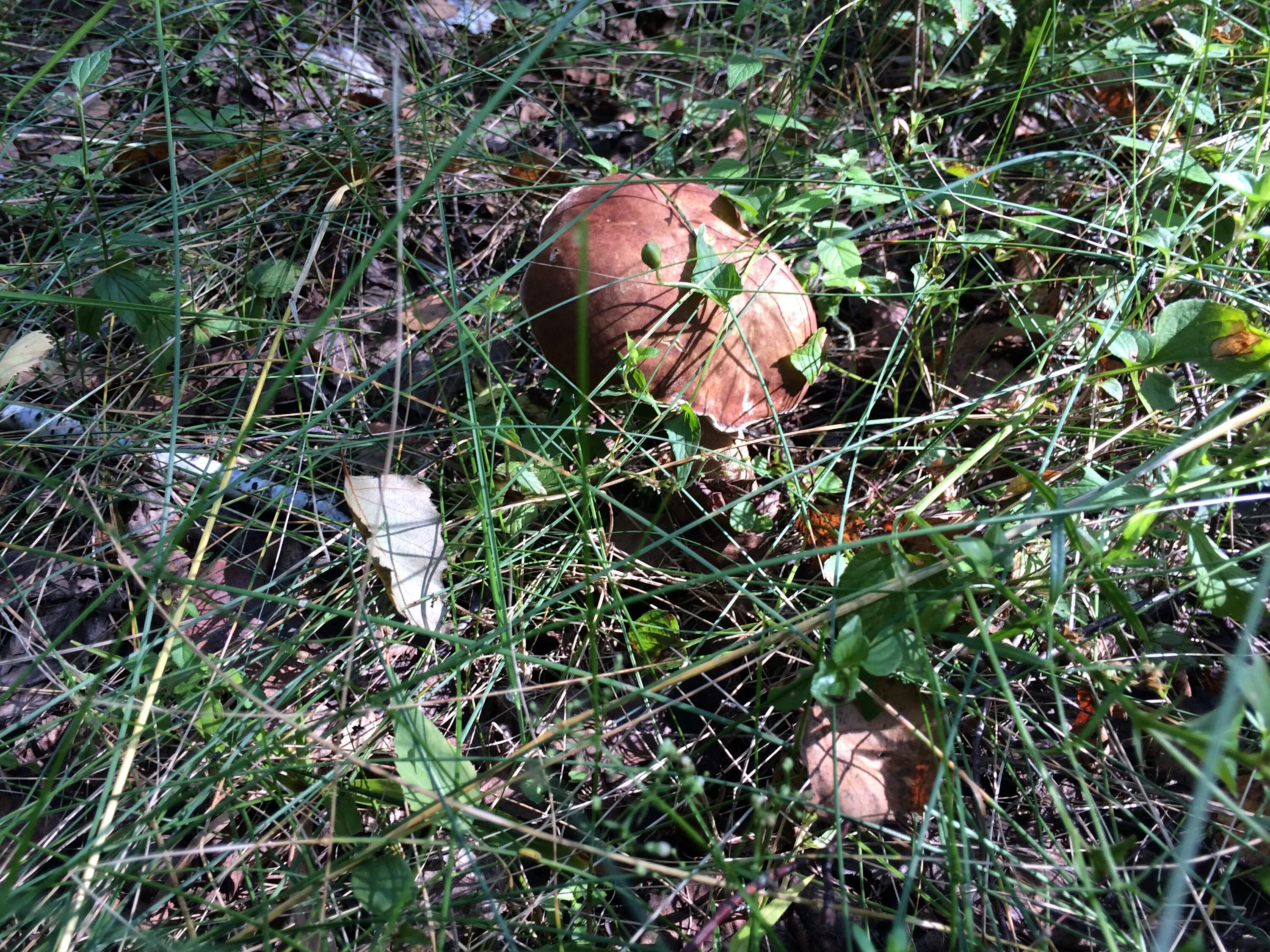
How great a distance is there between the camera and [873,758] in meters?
1.23

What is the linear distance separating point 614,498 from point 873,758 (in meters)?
0.65

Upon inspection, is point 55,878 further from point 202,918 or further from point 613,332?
point 613,332

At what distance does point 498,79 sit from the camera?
2.17 meters

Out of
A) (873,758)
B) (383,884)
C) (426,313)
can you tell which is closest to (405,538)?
(383,884)

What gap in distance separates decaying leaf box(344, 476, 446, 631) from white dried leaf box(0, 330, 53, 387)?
0.73m

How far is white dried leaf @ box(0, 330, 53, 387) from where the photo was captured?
154cm

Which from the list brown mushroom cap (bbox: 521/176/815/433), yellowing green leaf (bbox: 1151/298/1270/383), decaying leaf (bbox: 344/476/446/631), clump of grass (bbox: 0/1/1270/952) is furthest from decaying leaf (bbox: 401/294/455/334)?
yellowing green leaf (bbox: 1151/298/1270/383)

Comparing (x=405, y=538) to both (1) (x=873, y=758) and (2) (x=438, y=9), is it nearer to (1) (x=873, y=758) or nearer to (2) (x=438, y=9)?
(1) (x=873, y=758)

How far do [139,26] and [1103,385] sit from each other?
2.64 metres

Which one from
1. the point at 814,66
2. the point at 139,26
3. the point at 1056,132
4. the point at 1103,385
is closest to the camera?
the point at 1103,385

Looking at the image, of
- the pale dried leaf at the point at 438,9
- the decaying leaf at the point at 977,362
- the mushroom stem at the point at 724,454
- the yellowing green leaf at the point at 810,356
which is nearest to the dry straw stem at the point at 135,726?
A: the mushroom stem at the point at 724,454

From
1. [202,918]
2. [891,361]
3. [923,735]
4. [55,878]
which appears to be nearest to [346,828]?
[202,918]

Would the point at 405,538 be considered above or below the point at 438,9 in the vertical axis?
below

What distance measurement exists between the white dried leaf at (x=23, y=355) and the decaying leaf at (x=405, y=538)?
0.73 meters
